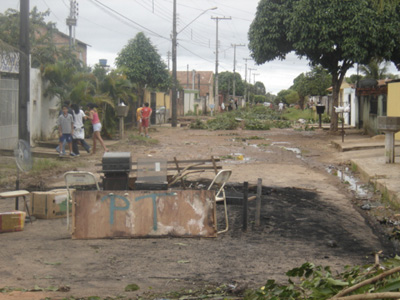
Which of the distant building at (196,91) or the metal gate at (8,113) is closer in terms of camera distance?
the metal gate at (8,113)

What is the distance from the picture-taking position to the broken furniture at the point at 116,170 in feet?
29.1

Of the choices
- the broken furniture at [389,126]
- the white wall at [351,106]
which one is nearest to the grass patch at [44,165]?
the broken furniture at [389,126]

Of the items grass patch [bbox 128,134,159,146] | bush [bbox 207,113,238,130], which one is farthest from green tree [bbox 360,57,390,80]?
grass patch [bbox 128,134,159,146]

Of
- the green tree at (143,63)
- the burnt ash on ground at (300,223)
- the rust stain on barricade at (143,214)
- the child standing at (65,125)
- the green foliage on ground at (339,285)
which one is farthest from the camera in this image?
the green tree at (143,63)

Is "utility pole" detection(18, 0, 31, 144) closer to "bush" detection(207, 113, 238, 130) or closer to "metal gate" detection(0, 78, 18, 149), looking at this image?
"metal gate" detection(0, 78, 18, 149)

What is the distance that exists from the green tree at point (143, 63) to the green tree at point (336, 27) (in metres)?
10.7

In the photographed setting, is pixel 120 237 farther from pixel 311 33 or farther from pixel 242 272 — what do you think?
pixel 311 33

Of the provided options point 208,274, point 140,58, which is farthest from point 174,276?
point 140,58

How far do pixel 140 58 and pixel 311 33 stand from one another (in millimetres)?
13910

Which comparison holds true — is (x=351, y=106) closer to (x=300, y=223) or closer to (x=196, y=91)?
(x=300, y=223)

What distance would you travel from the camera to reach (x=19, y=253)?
6.74 meters

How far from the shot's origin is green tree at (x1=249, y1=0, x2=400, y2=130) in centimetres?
2522

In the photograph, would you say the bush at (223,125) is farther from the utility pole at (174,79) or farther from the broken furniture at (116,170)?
the broken furniture at (116,170)

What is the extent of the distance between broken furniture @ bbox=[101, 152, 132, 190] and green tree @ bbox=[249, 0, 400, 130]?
18355 mm
